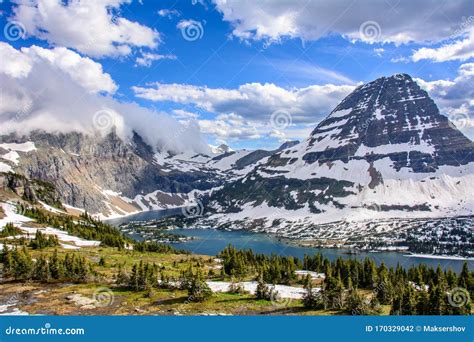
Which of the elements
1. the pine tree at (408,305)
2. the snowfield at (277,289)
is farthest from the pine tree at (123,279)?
the pine tree at (408,305)

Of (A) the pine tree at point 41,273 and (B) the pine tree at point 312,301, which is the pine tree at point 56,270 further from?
(B) the pine tree at point 312,301

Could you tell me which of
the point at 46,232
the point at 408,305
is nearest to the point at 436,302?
the point at 408,305

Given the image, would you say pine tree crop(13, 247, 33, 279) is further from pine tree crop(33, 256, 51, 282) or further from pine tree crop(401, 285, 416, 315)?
pine tree crop(401, 285, 416, 315)

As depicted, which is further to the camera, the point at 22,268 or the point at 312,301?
the point at 22,268

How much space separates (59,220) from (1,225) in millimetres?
35598

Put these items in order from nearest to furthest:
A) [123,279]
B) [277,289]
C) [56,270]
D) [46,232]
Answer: [123,279]
[277,289]
[56,270]
[46,232]

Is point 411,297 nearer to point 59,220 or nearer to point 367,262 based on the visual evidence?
point 367,262

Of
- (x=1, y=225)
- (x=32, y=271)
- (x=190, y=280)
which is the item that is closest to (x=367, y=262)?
(x=190, y=280)

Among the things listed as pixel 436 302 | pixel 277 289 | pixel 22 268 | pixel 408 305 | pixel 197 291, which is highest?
pixel 22 268

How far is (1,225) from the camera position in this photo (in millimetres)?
164125

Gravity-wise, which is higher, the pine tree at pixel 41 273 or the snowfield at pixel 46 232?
the snowfield at pixel 46 232

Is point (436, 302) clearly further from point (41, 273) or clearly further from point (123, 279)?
point (41, 273)

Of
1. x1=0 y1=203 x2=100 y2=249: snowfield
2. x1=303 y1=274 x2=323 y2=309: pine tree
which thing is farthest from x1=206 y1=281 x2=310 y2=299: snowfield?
x1=0 y1=203 x2=100 y2=249: snowfield

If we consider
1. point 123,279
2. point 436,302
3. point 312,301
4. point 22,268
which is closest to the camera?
point 436,302
